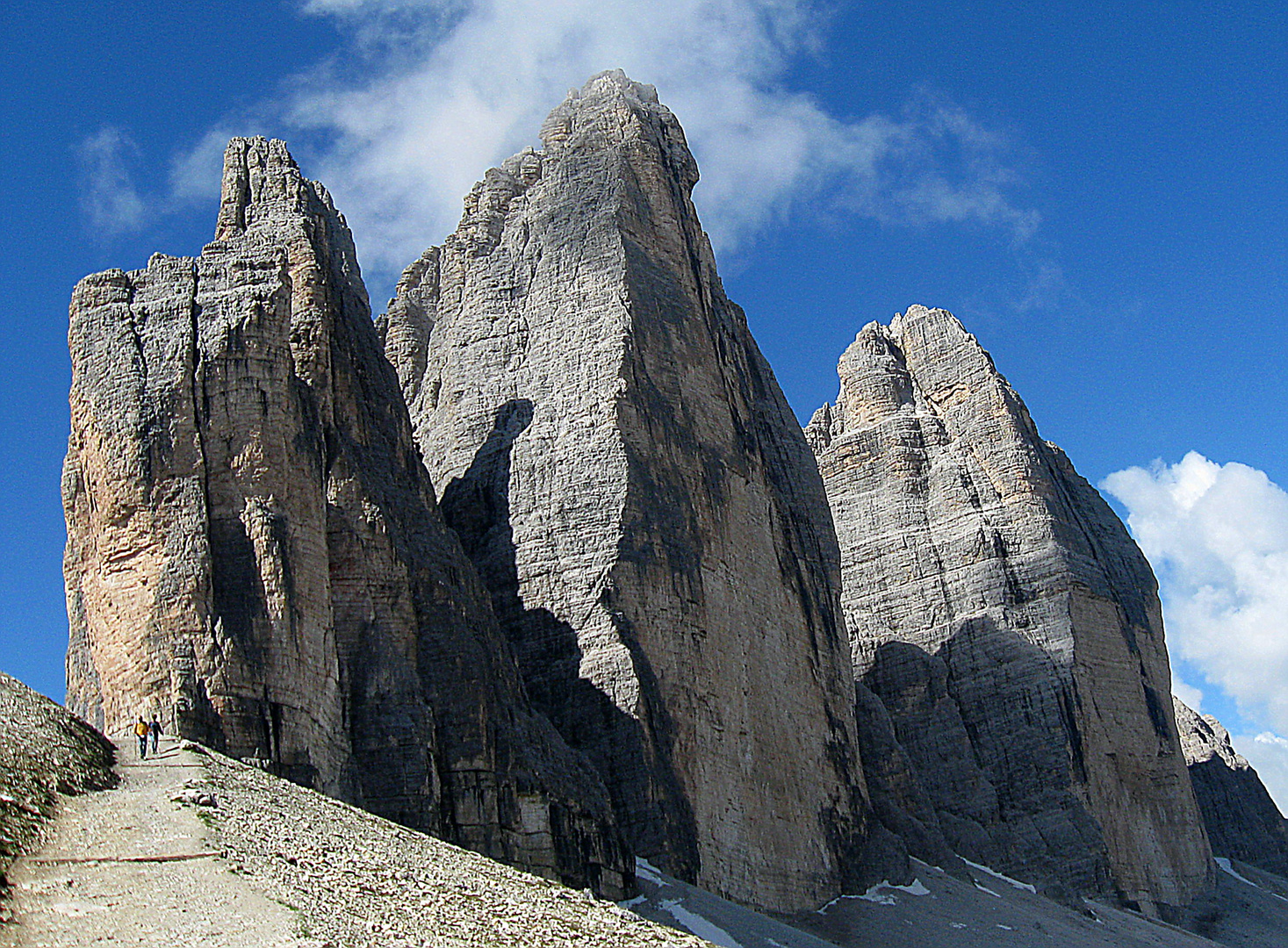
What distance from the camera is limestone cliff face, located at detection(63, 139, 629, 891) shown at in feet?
131

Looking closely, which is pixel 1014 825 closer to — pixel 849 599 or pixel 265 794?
pixel 849 599

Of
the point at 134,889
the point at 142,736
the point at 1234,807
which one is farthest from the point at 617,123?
the point at 1234,807

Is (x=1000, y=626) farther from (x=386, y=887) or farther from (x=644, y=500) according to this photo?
(x=386, y=887)

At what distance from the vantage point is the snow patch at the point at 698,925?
4588cm

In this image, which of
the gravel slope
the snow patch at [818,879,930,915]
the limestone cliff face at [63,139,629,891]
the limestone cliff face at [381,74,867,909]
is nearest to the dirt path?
the gravel slope

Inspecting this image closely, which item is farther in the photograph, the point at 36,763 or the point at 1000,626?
the point at 1000,626

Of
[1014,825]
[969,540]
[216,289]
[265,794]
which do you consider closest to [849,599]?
[969,540]

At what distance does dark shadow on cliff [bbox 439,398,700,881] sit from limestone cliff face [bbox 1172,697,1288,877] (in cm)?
5362

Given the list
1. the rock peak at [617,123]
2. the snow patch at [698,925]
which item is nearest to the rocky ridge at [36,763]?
the snow patch at [698,925]

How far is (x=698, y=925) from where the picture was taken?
4684cm

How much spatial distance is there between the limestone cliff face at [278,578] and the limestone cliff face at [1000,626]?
36.7 meters

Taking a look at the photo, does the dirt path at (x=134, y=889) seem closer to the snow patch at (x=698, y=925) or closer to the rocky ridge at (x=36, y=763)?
the rocky ridge at (x=36, y=763)

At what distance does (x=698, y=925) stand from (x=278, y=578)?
15511mm

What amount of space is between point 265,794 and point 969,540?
63.6 metres
